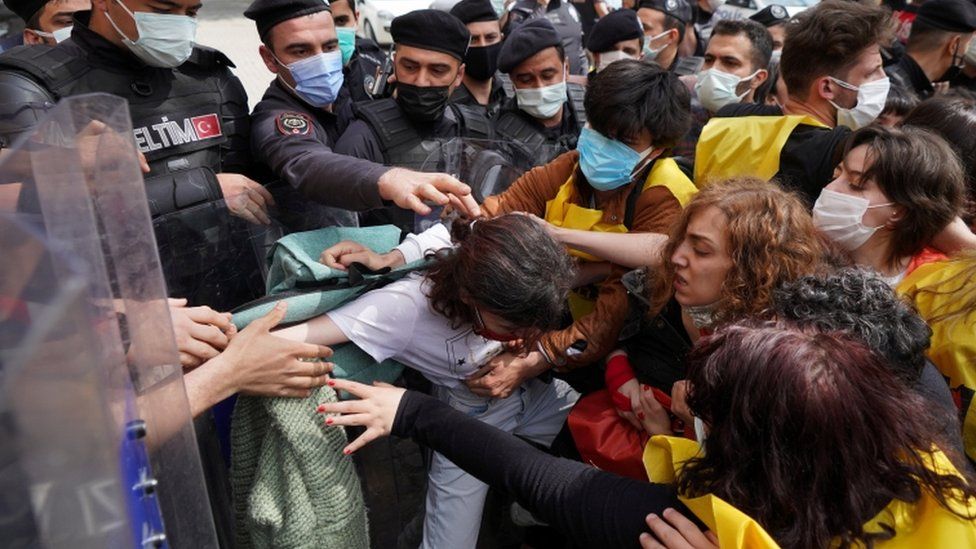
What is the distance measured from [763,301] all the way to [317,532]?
1.29 metres

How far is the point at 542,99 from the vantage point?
3797 mm

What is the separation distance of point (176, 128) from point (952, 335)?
254 centimetres

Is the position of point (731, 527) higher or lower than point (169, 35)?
lower

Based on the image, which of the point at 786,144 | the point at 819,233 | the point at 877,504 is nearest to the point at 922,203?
the point at 819,233

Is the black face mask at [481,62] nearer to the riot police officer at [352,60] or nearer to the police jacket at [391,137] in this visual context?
the riot police officer at [352,60]

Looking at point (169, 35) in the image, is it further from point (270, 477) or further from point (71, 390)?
point (71, 390)

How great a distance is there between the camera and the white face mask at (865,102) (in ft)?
10.0

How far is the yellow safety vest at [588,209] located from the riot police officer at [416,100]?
0.64 meters

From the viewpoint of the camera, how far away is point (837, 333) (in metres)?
1.50

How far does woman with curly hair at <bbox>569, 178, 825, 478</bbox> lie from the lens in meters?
2.00

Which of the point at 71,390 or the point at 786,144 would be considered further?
the point at 786,144

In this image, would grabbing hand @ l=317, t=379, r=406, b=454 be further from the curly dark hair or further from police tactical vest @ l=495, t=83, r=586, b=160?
police tactical vest @ l=495, t=83, r=586, b=160

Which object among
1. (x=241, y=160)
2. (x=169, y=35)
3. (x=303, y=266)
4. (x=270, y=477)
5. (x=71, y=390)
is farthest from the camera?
(x=241, y=160)

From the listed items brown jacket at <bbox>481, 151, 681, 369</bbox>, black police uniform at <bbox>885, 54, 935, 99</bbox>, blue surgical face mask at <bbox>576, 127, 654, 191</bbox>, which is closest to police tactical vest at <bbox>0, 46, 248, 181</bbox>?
brown jacket at <bbox>481, 151, 681, 369</bbox>
